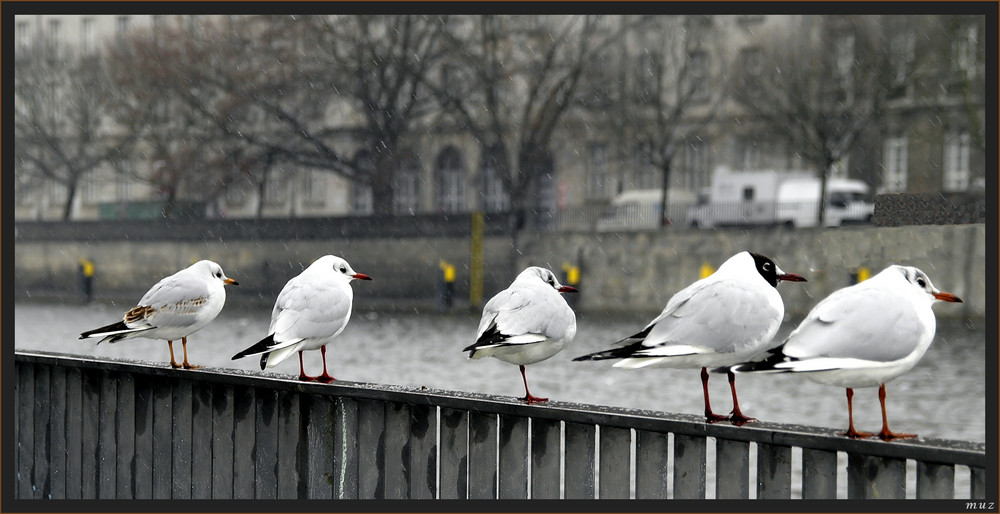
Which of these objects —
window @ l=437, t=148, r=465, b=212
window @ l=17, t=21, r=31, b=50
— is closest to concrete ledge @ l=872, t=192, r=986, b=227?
window @ l=437, t=148, r=465, b=212

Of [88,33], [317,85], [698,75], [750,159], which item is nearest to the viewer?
[698,75]

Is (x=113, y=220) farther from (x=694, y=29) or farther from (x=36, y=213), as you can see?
(x=694, y=29)

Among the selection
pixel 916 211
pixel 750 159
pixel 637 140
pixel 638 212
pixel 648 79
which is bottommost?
pixel 916 211

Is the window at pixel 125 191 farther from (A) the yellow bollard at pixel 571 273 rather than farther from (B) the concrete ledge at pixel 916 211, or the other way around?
(B) the concrete ledge at pixel 916 211

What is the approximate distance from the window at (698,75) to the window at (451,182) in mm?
9576

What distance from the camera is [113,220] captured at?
1996 inches

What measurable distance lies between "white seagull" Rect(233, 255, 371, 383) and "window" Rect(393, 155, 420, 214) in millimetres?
42525

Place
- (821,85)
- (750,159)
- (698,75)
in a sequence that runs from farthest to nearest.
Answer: (750,159)
(698,75)
(821,85)

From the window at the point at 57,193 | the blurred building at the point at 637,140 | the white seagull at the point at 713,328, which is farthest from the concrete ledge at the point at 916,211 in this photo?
the window at the point at 57,193

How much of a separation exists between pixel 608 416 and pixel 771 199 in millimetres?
39521

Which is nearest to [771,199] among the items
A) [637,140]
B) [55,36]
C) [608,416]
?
[637,140]

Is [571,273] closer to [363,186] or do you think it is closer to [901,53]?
[363,186]

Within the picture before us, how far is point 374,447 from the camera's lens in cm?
500

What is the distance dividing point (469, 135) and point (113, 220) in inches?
565
